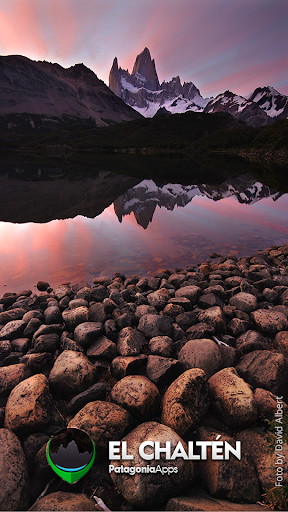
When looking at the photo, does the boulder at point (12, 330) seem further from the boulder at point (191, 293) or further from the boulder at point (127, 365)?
the boulder at point (191, 293)

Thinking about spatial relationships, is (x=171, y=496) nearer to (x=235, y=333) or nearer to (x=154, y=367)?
(x=154, y=367)

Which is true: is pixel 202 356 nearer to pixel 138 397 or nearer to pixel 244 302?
pixel 138 397

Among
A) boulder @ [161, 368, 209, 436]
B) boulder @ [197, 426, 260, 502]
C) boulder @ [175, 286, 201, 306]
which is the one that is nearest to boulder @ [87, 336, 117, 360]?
boulder @ [161, 368, 209, 436]

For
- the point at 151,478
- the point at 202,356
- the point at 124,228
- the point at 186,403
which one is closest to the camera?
the point at 151,478

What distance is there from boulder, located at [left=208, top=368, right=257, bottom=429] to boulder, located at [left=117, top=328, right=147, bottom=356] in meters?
1.86

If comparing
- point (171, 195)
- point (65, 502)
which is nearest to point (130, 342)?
point (65, 502)

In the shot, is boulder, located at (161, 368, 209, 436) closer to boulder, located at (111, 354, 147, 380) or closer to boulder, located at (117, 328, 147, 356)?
boulder, located at (111, 354, 147, 380)

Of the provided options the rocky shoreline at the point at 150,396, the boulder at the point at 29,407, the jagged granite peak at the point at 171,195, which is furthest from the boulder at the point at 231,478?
the jagged granite peak at the point at 171,195

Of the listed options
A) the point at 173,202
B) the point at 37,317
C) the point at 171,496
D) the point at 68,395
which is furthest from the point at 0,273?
the point at 173,202

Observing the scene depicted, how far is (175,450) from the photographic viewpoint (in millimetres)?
3617

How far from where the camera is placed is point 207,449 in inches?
151

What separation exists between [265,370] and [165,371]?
2046mm

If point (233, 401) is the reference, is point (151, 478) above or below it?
below

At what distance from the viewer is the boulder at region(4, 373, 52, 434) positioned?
420 cm
